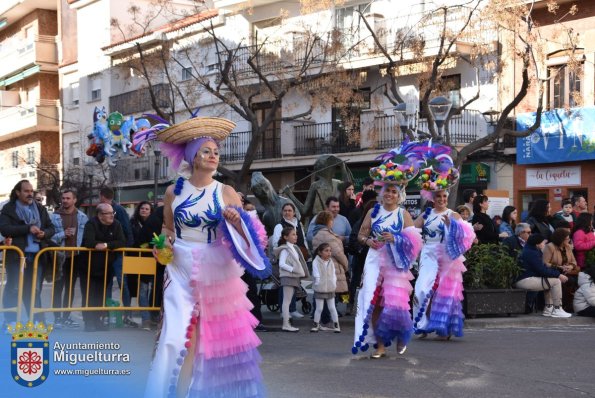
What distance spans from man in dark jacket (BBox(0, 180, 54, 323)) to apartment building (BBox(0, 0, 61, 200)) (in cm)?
3545

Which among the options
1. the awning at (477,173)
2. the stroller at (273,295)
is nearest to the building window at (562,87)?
the awning at (477,173)

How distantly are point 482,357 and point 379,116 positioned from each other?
22.2 meters

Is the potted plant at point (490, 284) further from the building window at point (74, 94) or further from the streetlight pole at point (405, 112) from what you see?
the building window at point (74, 94)

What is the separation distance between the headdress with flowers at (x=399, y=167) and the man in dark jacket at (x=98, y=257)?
405 centimetres

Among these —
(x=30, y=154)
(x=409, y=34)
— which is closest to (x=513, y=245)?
(x=409, y=34)

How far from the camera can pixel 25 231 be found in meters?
12.3

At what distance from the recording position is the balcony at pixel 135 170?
142 feet

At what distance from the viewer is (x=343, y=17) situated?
33.1 metres

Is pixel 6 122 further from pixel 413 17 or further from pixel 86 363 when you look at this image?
pixel 86 363

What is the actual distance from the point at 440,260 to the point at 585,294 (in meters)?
4.08

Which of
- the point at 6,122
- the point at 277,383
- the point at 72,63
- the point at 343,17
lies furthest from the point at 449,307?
the point at 6,122

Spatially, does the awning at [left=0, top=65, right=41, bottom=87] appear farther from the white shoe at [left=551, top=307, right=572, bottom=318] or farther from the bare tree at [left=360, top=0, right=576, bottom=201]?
the white shoe at [left=551, top=307, right=572, bottom=318]

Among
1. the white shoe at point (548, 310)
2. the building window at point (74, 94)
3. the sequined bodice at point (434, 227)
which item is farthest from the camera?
the building window at point (74, 94)

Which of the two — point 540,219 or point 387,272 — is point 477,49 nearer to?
point 540,219
